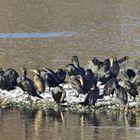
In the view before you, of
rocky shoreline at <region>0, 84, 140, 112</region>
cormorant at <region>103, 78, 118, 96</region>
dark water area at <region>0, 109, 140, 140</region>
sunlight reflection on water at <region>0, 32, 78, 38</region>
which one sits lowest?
dark water area at <region>0, 109, 140, 140</region>

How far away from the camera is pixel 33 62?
2222 centimetres

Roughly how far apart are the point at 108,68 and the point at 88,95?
8.06ft

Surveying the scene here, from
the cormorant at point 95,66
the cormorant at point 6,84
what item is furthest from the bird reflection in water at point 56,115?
the cormorant at point 95,66

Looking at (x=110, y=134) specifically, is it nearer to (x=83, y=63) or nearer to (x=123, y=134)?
(x=123, y=134)

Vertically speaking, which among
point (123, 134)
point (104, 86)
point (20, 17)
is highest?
point (20, 17)

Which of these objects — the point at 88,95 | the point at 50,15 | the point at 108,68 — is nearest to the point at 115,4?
the point at 50,15

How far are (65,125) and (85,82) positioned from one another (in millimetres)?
2403

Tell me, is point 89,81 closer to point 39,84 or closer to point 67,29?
point 39,84

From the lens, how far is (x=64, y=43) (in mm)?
26531

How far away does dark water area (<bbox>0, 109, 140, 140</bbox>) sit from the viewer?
1277 centimetres

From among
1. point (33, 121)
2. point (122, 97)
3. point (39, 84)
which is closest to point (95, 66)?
point (39, 84)

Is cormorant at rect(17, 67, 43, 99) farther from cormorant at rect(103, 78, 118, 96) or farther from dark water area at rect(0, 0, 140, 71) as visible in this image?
dark water area at rect(0, 0, 140, 71)

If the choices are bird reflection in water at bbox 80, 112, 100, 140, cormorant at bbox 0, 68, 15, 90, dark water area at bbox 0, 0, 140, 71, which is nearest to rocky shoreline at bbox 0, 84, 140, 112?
cormorant at bbox 0, 68, 15, 90

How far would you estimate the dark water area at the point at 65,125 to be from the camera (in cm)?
1277
